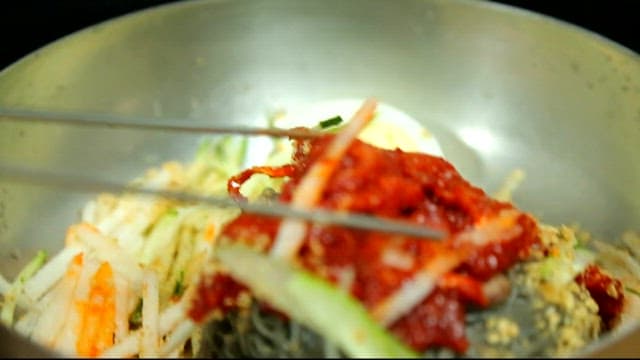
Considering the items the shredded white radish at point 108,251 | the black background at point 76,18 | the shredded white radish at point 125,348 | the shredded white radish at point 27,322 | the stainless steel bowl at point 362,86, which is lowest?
the shredded white radish at point 125,348

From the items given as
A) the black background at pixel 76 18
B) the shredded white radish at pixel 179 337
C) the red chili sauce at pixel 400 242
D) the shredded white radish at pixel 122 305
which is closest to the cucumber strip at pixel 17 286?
the shredded white radish at pixel 122 305

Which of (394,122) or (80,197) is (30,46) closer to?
(80,197)

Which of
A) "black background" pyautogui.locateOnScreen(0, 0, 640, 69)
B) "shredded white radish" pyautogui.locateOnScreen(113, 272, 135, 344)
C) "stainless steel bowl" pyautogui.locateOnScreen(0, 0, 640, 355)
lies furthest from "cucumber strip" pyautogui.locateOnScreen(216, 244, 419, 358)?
"black background" pyautogui.locateOnScreen(0, 0, 640, 69)

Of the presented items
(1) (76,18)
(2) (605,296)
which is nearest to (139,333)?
(2) (605,296)

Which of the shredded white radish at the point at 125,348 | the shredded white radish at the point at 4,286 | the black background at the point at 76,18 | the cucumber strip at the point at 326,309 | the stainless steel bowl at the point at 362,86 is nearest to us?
the cucumber strip at the point at 326,309

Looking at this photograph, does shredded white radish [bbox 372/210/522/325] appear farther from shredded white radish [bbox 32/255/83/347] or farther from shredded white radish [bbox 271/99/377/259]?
shredded white radish [bbox 32/255/83/347]

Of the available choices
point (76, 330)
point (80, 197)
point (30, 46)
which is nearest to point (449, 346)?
point (76, 330)

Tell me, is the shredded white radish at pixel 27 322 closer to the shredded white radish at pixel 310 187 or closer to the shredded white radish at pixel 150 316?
the shredded white radish at pixel 150 316
